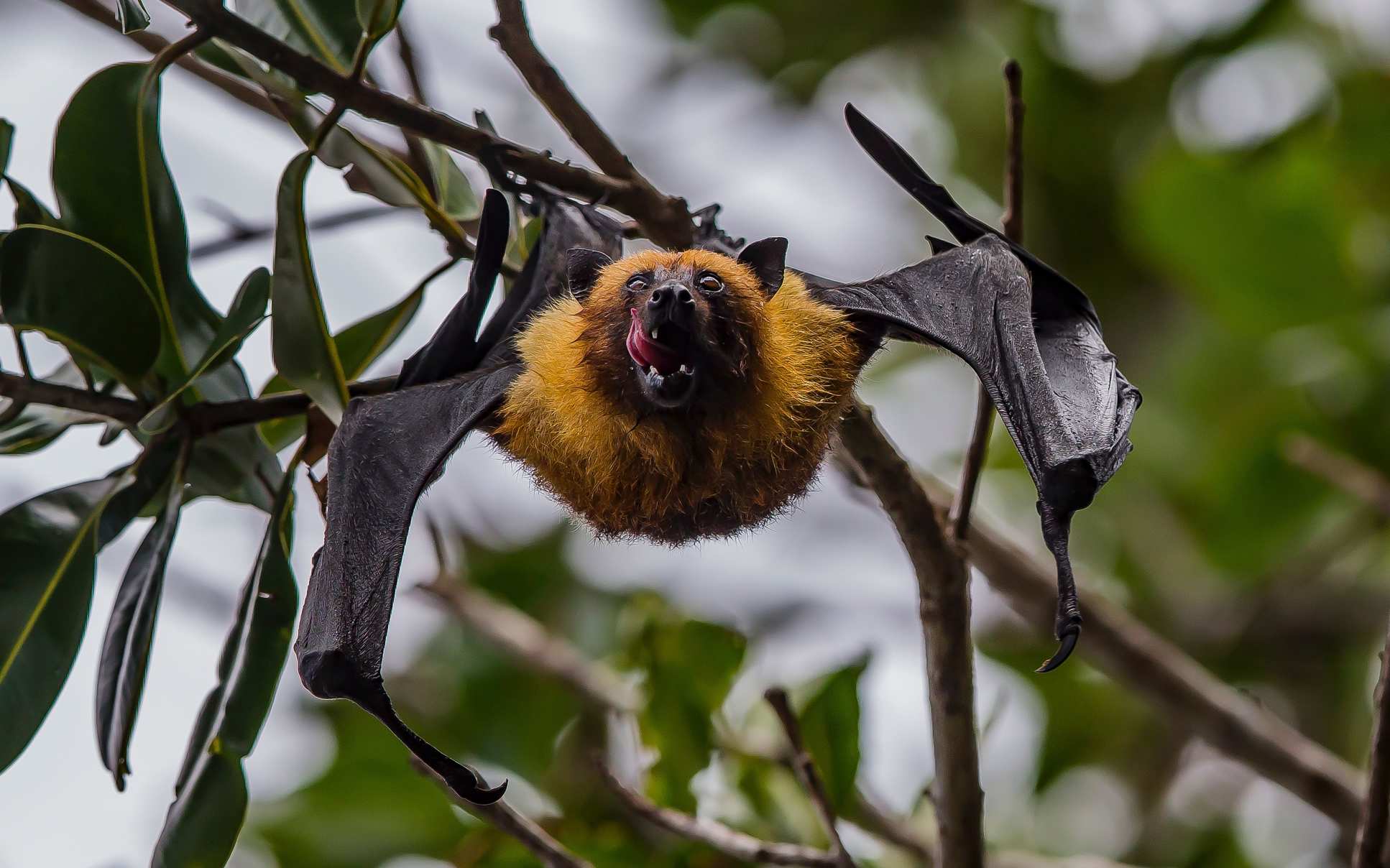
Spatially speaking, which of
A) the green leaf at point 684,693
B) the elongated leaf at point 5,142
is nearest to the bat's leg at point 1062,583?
the green leaf at point 684,693

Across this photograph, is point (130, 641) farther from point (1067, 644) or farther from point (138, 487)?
point (1067, 644)

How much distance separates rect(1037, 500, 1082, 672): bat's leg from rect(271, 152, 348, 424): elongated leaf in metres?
1.38

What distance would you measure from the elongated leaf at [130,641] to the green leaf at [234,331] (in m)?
0.16

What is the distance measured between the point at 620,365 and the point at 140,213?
3.46 feet

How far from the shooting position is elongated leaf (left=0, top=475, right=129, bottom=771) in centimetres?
249

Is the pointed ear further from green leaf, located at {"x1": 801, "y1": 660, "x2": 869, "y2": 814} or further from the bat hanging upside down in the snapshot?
green leaf, located at {"x1": 801, "y1": 660, "x2": 869, "y2": 814}

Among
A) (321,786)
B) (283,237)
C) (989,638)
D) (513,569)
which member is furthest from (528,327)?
(989,638)

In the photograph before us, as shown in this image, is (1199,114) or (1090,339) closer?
(1090,339)

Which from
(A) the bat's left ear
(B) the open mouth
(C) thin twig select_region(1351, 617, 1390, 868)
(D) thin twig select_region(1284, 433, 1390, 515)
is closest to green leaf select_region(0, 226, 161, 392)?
(B) the open mouth

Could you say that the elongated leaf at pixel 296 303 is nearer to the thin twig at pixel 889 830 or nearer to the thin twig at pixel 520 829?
the thin twig at pixel 520 829

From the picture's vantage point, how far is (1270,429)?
227 inches

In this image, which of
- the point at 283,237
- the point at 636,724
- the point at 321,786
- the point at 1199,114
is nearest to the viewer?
the point at 283,237

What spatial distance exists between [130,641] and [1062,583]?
1.81 m

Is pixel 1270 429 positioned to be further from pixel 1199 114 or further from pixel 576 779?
pixel 576 779
